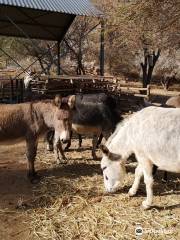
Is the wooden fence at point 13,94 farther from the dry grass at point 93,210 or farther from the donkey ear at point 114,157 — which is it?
the donkey ear at point 114,157

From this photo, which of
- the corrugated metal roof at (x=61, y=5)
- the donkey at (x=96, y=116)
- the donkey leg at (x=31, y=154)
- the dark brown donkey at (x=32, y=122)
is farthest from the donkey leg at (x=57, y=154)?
the corrugated metal roof at (x=61, y=5)

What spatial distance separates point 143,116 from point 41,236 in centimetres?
232

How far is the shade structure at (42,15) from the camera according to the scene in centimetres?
1091

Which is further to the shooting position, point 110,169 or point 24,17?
point 24,17

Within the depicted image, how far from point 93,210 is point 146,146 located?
1.34 meters

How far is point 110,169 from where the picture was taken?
5.70 metres

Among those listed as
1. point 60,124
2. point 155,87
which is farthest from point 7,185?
point 155,87

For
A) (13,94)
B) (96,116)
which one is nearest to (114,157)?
(96,116)

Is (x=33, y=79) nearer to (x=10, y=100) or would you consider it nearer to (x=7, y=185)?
(x=10, y=100)

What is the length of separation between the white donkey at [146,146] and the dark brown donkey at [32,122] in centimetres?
120

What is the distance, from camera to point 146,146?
5094 mm

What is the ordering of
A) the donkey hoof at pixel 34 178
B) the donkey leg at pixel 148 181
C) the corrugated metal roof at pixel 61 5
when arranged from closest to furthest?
the donkey leg at pixel 148 181, the donkey hoof at pixel 34 178, the corrugated metal roof at pixel 61 5

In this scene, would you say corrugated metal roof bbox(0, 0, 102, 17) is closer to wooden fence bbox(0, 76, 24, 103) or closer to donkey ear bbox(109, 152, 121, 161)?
wooden fence bbox(0, 76, 24, 103)

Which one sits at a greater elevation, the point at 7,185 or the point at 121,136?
the point at 121,136
